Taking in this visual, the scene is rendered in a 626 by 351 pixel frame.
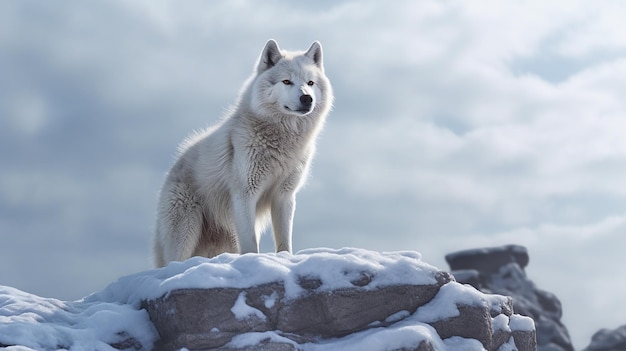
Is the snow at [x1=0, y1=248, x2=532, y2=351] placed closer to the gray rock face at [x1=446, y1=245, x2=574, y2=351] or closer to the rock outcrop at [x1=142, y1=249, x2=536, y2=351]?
the rock outcrop at [x1=142, y1=249, x2=536, y2=351]

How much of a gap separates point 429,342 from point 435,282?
0.87m

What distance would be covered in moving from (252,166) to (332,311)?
9.94 ft

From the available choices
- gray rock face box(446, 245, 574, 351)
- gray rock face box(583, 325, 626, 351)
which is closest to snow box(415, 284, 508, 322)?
gray rock face box(583, 325, 626, 351)

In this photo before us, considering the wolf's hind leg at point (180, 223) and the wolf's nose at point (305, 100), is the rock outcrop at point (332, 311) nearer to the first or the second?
the wolf's nose at point (305, 100)

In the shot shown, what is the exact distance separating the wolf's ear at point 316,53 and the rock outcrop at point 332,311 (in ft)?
11.0

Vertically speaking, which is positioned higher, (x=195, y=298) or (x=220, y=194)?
(x=220, y=194)

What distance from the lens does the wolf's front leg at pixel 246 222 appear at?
364 inches

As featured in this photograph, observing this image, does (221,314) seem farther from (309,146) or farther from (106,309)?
(309,146)

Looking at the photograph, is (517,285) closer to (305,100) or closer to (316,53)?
(316,53)

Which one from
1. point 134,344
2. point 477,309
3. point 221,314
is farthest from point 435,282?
point 134,344

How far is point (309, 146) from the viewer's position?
32.3 feet

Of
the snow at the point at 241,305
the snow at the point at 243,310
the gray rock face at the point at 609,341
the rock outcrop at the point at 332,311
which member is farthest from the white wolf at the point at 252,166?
the gray rock face at the point at 609,341

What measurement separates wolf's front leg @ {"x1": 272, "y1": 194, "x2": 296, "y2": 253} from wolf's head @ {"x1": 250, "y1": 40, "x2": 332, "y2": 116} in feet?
3.68

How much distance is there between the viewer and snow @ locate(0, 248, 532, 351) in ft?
21.4
